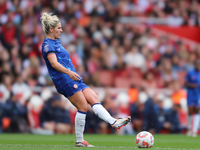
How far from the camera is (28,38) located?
1430cm

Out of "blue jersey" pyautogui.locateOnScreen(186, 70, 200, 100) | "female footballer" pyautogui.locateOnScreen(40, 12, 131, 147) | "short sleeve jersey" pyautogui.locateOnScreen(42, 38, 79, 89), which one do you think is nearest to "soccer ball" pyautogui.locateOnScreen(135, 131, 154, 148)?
"female footballer" pyautogui.locateOnScreen(40, 12, 131, 147)

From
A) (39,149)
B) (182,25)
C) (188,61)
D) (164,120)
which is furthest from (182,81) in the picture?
(39,149)

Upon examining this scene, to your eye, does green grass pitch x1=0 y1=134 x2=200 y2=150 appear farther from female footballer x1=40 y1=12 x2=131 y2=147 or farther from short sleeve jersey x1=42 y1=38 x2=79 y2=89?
short sleeve jersey x1=42 y1=38 x2=79 y2=89

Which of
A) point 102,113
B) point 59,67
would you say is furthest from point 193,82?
point 59,67

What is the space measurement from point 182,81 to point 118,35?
3178 millimetres

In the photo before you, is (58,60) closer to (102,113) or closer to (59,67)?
(59,67)

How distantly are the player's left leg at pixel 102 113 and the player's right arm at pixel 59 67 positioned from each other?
56cm

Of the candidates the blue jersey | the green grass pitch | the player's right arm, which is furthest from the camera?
the blue jersey

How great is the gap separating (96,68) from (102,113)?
8.26m

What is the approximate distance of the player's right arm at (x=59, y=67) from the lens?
5973 millimetres

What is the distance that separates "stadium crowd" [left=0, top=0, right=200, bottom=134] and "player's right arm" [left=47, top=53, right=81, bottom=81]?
6850 mm

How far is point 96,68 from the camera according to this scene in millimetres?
14508

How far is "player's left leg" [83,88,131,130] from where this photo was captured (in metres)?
6.02

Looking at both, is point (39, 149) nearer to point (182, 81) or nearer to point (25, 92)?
point (25, 92)
